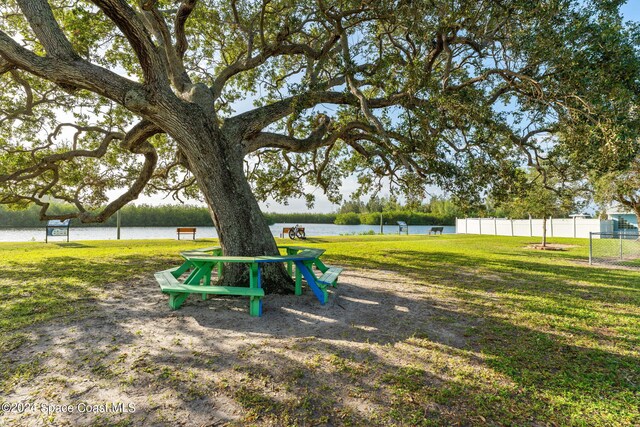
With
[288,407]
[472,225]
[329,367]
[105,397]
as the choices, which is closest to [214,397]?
[288,407]

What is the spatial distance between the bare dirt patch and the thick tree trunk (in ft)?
1.96

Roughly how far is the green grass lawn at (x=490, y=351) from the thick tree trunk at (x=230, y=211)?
2249 millimetres

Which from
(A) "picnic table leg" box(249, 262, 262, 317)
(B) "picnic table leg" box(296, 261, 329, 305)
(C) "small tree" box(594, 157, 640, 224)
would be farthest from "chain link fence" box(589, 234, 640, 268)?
(A) "picnic table leg" box(249, 262, 262, 317)

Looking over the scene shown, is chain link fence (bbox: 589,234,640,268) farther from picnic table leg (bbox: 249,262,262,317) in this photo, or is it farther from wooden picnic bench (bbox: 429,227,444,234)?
wooden picnic bench (bbox: 429,227,444,234)

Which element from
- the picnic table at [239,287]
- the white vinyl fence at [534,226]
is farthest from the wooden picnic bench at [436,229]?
the picnic table at [239,287]

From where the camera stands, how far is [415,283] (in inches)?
267

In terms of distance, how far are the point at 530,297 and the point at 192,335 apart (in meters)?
6.08

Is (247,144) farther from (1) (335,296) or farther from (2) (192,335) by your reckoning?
(2) (192,335)

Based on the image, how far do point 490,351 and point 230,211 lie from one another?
14.5 ft

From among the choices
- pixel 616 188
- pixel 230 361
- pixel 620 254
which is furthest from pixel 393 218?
pixel 230 361

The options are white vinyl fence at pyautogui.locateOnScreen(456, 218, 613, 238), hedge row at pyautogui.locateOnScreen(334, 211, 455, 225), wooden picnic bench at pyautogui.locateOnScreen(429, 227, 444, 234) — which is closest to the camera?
white vinyl fence at pyautogui.locateOnScreen(456, 218, 613, 238)

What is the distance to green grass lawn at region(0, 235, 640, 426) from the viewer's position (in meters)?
2.28

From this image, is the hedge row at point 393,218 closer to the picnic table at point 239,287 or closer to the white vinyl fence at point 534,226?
the white vinyl fence at point 534,226

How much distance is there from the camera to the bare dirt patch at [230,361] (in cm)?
220
